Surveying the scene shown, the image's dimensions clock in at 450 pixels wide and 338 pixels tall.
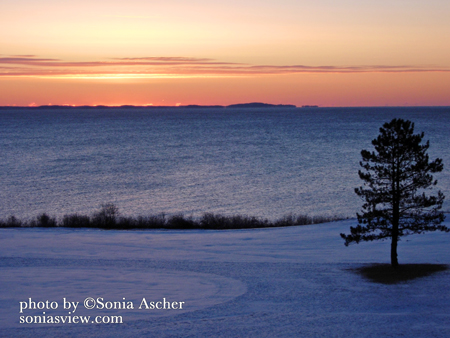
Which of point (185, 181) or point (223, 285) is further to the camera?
point (185, 181)

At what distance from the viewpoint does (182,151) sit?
71.2 metres

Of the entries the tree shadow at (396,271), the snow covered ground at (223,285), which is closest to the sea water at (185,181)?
the snow covered ground at (223,285)

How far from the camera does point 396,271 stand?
1372 centimetres

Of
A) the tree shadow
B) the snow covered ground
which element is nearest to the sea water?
the snow covered ground

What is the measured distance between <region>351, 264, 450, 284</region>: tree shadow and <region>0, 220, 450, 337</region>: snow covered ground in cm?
40

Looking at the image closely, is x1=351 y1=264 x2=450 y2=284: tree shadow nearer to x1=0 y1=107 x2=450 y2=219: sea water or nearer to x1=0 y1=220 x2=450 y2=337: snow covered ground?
x1=0 y1=220 x2=450 y2=337: snow covered ground

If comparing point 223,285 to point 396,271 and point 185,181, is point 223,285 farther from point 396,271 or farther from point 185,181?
point 185,181

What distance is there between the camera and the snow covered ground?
31.0 feet

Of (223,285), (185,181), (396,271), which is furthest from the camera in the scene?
(185,181)

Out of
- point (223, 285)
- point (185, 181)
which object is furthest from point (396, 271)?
point (185, 181)

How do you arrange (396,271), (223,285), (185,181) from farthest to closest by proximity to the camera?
(185,181)
(396,271)
(223,285)

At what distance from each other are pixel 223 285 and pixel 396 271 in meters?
5.07

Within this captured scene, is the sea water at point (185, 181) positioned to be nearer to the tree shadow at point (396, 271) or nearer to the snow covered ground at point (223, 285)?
the snow covered ground at point (223, 285)

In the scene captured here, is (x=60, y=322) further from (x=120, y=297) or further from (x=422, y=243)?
(x=422, y=243)
